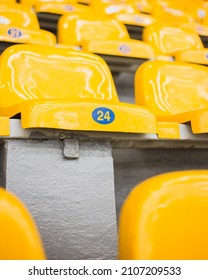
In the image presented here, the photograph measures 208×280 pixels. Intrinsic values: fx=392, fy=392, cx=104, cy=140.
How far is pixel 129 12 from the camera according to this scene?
1.45 m

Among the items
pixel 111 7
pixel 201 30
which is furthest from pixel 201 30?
pixel 111 7

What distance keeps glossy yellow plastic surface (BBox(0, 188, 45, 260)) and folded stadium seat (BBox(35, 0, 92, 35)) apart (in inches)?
42.3

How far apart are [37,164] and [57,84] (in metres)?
0.26

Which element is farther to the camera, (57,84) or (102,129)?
(57,84)

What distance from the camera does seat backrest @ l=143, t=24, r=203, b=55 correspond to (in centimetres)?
116

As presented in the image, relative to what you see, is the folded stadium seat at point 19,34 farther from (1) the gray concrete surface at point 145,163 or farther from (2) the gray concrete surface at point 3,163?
(2) the gray concrete surface at point 3,163

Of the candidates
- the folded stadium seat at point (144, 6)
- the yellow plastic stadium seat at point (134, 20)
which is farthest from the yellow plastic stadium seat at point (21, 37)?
the folded stadium seat at point (144, 6)

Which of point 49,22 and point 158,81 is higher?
point 49,22

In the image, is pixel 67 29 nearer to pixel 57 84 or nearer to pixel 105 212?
pixel 57 84

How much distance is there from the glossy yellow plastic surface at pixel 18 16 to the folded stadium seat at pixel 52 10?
8cm

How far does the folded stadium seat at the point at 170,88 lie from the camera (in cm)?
73

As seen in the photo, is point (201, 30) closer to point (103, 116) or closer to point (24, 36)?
point (24, 36)

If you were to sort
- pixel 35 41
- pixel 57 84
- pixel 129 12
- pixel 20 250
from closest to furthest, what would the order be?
pixel 20 250 < pixel 57 84 < pixel 35 41 < pixel 129 12
